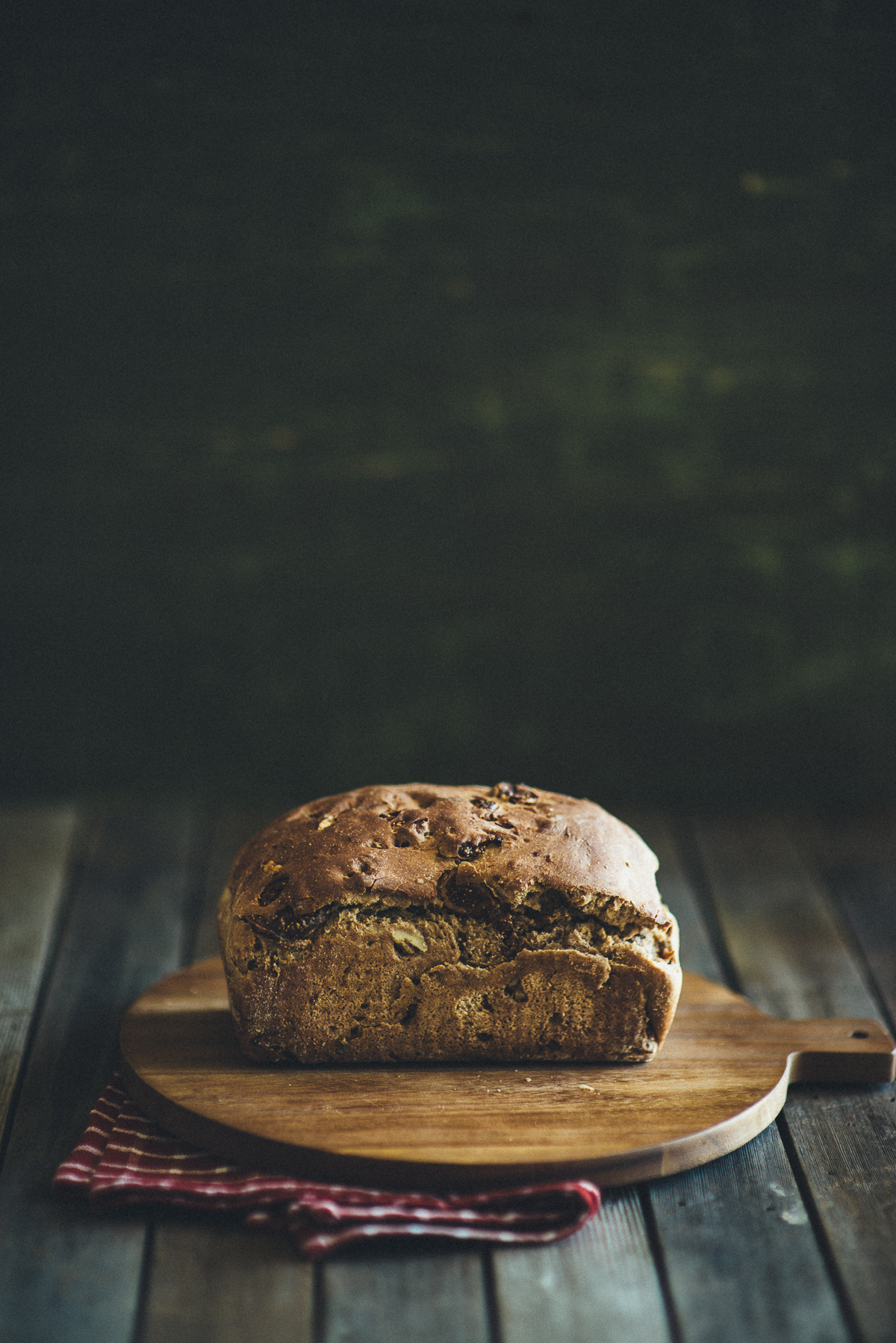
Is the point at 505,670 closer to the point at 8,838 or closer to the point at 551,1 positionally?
the point at 8,838

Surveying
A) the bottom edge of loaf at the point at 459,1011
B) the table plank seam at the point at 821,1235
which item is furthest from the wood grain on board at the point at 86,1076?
the table plank seam at the point at 821,1235

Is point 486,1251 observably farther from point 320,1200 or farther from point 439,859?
point 439,859

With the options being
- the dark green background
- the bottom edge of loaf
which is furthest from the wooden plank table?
the dark green background

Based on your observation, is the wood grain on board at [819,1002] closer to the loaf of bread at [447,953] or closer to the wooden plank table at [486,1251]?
the wooden plank table at [486,1251]

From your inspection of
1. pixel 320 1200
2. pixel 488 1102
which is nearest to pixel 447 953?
pixel 488 1102

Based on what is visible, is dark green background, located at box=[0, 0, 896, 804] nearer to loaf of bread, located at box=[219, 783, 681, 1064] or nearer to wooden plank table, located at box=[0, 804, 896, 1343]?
wooden plank table, located at box=[0, 804, 896, 1343]

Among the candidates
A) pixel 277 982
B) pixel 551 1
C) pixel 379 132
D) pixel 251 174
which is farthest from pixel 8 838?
pixel 551 1
